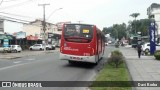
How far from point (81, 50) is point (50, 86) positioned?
1036 cm

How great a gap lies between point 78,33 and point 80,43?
0.74 metres

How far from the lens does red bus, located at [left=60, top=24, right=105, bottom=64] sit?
2473 cm

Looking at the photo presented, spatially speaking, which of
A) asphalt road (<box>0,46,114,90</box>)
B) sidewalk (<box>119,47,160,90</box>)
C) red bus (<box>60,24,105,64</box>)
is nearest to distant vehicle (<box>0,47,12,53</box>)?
asphalt road (<box>0,46,114,90</box>)

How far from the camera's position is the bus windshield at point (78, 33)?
2484cm

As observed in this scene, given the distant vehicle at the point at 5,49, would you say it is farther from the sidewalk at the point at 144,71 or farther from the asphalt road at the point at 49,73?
the sidewalk at the point at 144,71

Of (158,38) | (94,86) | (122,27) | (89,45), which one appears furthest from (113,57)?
(122,27)

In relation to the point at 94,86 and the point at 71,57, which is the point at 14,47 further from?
the point at 94,86

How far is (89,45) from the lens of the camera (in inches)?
973

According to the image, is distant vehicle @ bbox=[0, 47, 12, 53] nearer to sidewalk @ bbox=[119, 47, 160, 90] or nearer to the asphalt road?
the asphalt road

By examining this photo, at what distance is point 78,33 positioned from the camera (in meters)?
25.0

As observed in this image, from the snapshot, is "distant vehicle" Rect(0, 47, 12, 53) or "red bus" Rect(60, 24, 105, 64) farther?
"distant vehicle" Rect(0, 47, 12, 53)

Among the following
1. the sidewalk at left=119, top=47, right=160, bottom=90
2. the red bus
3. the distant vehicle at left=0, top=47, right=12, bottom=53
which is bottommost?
the sidewalk at left=119, top=47, right=160, bottom=90

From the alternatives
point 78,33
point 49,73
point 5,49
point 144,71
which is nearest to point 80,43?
point 78,33

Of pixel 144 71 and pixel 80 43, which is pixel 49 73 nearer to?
pixel 80 43
